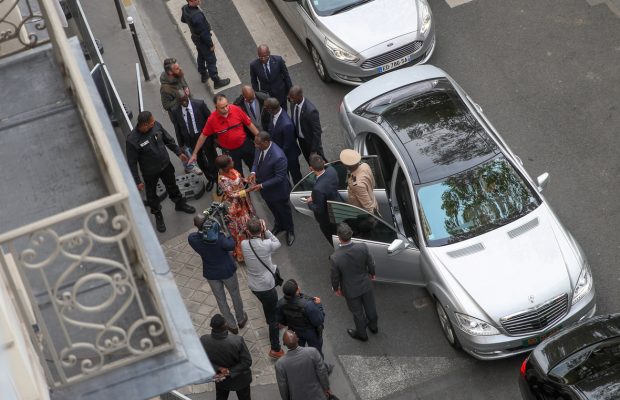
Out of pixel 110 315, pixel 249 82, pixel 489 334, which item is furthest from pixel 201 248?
pixel 249 82

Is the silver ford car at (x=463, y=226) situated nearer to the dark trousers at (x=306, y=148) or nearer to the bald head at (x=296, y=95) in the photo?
the dark trousers at (x=306, y=148)

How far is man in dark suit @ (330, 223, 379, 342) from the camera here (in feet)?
36.8

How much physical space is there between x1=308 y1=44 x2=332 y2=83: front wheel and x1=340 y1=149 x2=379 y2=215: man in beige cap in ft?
12.3

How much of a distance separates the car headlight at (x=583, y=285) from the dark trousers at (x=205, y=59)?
7.08 meters

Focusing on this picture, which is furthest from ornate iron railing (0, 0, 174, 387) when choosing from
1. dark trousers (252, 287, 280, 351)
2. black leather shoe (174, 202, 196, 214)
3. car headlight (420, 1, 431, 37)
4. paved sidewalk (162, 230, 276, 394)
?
car headlight (420, 1, 431, 37)

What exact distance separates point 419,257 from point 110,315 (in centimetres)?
577

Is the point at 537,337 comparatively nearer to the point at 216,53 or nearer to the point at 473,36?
the point at 473,36

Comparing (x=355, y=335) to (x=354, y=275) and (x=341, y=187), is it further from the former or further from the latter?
(x=341, y=187)

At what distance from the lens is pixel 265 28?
17.5 m

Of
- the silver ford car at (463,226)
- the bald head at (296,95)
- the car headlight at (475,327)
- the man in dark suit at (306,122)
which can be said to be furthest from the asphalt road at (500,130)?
the bald head at (296,95)

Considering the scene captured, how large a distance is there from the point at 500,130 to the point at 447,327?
3.92 meters

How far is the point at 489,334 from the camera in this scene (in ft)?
36.5

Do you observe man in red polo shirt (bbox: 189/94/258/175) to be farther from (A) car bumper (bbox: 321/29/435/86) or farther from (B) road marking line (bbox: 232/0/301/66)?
(B) road marking line (bbox: 232/0/301/66)

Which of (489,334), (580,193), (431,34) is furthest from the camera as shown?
(431,34)
